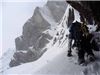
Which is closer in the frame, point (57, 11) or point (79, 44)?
point (79, 44)

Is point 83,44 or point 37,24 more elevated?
point 37,24

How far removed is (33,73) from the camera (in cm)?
1153

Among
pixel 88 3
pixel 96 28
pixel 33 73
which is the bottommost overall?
pixel 33 73

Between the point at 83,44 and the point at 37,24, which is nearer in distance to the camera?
the point at 83,44

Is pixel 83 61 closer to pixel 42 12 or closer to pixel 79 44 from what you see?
pixel 79 44

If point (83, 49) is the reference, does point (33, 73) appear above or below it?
below

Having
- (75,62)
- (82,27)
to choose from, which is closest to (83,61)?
(75,62)

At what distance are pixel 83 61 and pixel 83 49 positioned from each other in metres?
0.54

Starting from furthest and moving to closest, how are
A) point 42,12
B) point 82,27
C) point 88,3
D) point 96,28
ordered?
point 42,12 < point 96,28 < point 82,27 < point 88,3

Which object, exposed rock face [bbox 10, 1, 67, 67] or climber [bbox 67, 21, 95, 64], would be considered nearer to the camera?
climber [bbox 67, 21, 95, 64]

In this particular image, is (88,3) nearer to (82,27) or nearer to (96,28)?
(82,27)

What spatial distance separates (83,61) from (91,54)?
476 mm

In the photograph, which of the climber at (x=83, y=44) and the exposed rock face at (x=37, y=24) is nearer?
the climber at (x=83, y=44)

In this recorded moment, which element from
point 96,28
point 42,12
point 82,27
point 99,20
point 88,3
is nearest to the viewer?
point 88,3
